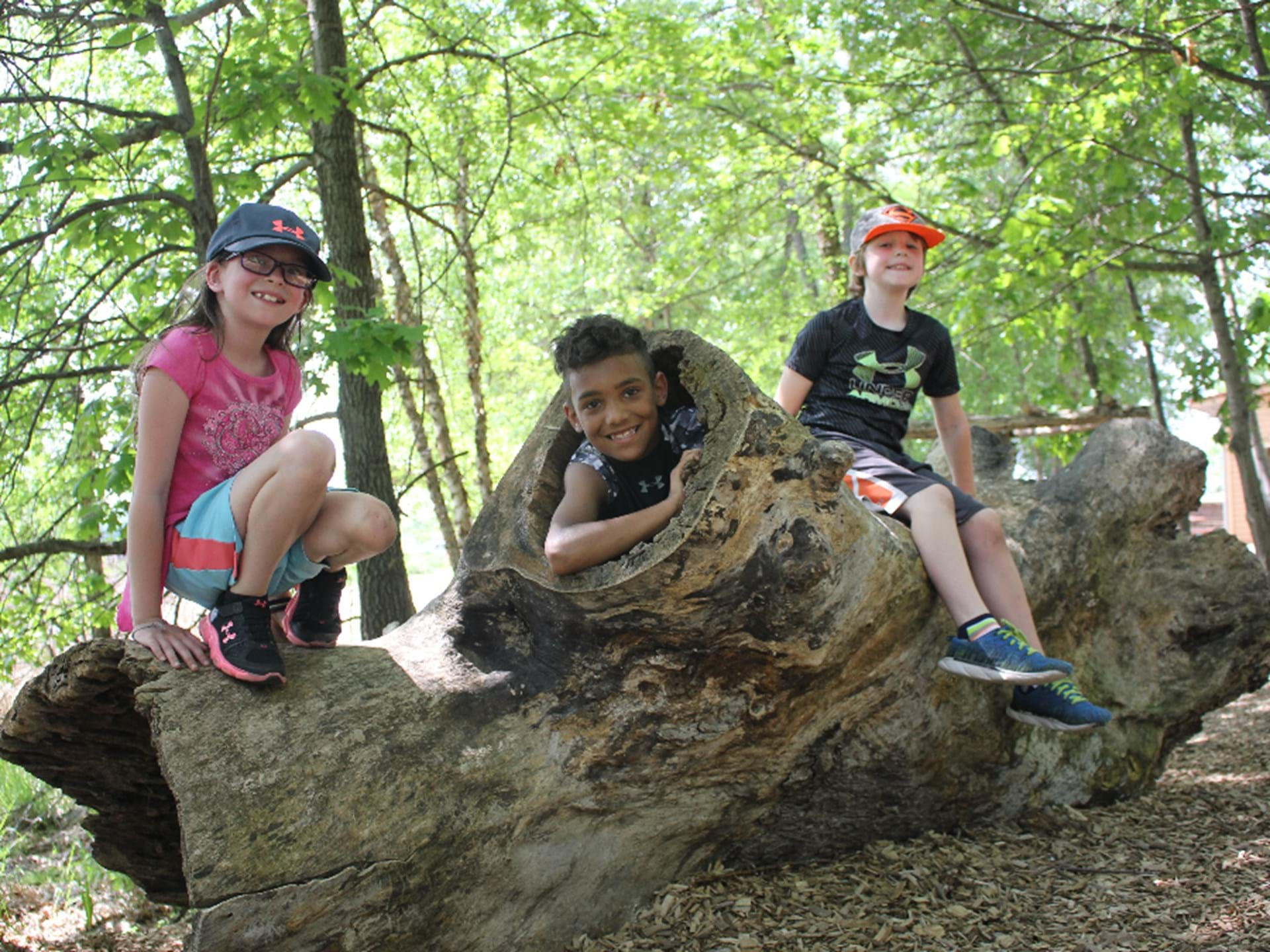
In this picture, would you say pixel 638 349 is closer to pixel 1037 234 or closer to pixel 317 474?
pixel 317 474

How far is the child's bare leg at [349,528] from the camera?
9.68 ft

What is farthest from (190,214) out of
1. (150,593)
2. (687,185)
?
(687,185)

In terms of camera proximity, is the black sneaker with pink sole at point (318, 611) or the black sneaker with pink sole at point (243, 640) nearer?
the black sneaker with pink sole at point (243, 640)

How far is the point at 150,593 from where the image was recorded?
2.81 metres

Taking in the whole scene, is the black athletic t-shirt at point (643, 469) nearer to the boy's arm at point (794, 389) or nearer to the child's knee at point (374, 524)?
the child's knee at point (374, 524)

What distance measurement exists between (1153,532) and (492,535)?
3071 mm

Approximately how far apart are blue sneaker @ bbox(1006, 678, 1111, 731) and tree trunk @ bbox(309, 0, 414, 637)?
3.48 m

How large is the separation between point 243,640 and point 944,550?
85.1 inches

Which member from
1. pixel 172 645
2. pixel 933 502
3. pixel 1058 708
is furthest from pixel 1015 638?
pixel 172 645

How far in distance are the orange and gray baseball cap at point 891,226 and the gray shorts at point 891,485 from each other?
36.7 inches

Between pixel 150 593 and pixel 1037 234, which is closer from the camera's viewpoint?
pixel 150 593

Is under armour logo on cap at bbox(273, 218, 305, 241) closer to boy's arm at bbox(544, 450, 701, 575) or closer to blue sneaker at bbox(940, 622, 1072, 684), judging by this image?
boy's arm at bbox(544, 450, 701, 575)

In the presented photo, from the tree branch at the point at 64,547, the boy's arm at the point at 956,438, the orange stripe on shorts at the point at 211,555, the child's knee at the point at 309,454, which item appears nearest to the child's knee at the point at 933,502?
the boy's arm at the point at 956,438

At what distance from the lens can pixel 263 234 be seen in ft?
9.82
